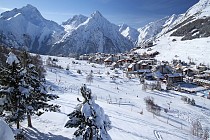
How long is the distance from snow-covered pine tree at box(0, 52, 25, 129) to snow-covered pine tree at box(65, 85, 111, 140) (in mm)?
4439

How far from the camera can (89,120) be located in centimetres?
1505

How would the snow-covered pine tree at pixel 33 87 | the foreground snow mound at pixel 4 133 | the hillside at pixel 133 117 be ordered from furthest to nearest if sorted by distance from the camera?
the hillside at pixel 133 117 < the snow-covered pine tree at pixel 33 87 < the foreground snow mound at pixel 4 133

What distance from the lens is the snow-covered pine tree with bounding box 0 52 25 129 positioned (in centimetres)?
1722

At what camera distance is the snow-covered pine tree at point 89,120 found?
49.1 ft

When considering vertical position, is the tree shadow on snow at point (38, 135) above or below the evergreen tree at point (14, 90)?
below

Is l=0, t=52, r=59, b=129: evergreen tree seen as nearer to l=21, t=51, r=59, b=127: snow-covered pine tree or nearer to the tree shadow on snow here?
l=21, t=51, r=59, b=127: snow-covered pine tree

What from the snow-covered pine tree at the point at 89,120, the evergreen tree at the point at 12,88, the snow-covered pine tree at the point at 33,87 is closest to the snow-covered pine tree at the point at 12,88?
the evergreen tree at the point at 12,88

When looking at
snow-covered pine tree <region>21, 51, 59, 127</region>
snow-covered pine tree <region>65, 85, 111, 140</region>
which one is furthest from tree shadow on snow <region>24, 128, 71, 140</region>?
snow-covered pine tree <region>65, 85, 111, 140</region>

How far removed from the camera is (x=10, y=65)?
17.3 m

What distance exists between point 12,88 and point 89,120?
650cm

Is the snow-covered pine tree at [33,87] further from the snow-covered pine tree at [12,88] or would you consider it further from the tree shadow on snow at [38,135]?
the tree shadow on snow at [38,135]

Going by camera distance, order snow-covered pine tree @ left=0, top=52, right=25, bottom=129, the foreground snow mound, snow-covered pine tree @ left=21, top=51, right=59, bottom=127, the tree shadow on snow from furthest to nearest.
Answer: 1. the tree shadow on snow
2. snow-covered pine tree @ left=21, top=51, right=59, bottom=127
3. snow-covered pine tree @ left=0, top=52, right=25, bottom=129
4. the foreground snow mound

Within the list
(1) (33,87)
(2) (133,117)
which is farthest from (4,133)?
(2) (133,117)

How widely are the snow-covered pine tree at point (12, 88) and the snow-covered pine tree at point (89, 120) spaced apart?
444 cm
